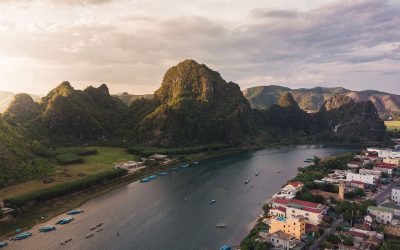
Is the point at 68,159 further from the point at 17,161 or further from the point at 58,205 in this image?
the point at 58,205

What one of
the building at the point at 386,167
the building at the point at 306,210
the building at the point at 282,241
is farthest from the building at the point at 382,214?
the building at the point at 386,167

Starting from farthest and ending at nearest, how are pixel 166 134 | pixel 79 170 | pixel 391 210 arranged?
pixel 166 134
pixel 79 170
pixel 391 210

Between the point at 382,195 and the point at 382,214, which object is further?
the point at 382,195

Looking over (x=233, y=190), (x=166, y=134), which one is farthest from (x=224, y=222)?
(x=166, y=134)

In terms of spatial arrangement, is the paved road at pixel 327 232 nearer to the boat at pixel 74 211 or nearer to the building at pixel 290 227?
the building at pixel 290 227

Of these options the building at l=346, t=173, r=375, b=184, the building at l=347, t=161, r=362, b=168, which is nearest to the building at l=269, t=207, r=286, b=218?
the building at l=346, t=173, r=375, b=184

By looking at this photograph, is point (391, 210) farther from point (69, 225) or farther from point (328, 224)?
point (69, 225)

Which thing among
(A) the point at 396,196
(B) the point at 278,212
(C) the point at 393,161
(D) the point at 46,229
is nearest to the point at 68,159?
(D) the point at 46,229
